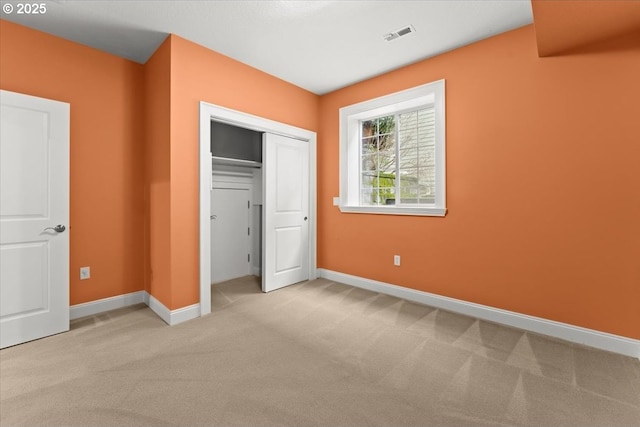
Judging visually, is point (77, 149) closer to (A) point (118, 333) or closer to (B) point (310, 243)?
(A) point (118, 333)

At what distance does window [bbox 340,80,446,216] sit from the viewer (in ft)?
10.3

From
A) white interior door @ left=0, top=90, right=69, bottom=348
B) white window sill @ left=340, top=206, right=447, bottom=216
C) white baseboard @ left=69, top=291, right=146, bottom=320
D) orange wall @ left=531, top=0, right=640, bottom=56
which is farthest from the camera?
white window sill @ left=340, top=206, right=447, bottom=216

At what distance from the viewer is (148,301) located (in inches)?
124

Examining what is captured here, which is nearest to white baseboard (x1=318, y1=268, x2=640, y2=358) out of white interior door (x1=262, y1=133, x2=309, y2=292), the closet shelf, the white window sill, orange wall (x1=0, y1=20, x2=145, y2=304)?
the white window sill

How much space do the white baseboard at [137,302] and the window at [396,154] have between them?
88.7 inches

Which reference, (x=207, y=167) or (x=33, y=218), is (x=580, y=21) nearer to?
(x=207, y=167)

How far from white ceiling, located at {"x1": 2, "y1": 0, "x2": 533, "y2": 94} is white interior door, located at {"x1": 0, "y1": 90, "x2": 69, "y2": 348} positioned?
2.57 feet

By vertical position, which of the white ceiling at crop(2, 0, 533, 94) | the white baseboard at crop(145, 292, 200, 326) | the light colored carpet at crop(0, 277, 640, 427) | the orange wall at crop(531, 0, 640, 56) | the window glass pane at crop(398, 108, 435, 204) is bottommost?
the light colored carpet at crop(0, 277, 640, 427)

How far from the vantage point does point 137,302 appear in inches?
127

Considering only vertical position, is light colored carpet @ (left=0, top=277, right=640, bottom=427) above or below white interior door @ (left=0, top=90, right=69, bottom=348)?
below

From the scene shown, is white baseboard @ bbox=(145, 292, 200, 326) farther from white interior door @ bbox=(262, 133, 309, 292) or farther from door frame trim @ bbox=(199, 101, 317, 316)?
white interior door @ bbox=(262, 133, 309, 292)

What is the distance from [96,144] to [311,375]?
3034mm

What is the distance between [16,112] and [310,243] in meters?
3.22

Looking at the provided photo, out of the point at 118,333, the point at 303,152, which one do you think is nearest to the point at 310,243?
the point at 303,152
